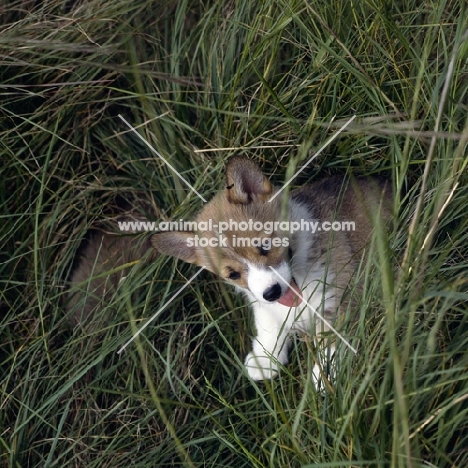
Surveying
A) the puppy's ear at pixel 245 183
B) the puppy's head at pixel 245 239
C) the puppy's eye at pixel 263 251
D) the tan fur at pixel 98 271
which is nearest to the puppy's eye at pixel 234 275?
the puppy's head at pixel 245 239

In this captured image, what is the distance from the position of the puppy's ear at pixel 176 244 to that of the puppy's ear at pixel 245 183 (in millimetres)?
317

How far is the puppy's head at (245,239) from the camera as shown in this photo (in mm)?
3254

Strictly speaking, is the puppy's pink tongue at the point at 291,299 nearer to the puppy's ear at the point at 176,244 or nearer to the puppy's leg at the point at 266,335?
the puppy's leg at the point at 266,335

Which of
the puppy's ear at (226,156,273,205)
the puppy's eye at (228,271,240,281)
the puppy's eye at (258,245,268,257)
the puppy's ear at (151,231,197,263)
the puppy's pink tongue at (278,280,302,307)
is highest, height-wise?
the puppy's ear at (226,156,273,205)

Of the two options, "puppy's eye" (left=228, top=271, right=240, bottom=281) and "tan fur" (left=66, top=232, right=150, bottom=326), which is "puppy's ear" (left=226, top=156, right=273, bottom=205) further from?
"tan fur" (left=66, top=232, right=150, bottom=326)

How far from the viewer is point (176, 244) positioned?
11.5 feet

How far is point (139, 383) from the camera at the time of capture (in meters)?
3.64

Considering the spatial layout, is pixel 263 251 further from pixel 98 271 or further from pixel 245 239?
pixel 98 271

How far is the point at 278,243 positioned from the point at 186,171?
835 millimetres

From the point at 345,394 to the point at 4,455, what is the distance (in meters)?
1.87

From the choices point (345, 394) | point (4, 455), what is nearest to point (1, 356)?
point (4, 455)

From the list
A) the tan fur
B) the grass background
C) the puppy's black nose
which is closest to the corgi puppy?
the puppy's black nose

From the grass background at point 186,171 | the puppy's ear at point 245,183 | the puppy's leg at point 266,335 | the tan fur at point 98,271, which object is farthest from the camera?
the tan fur at point 98,271

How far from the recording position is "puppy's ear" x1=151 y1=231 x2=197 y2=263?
132 inches
